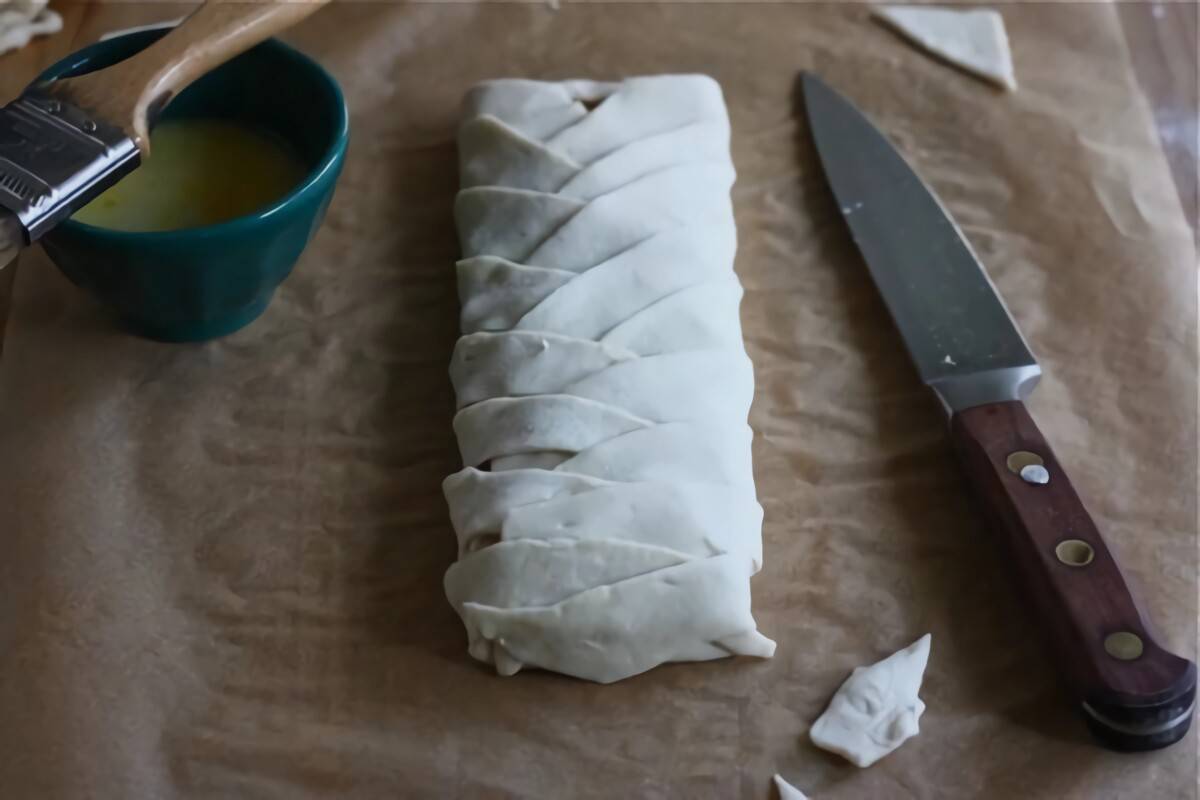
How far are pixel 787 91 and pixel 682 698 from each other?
0.81 meters

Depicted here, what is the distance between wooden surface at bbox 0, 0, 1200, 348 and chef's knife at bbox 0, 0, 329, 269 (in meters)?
0.47

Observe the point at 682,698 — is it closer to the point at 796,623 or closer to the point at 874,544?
the point at 796,623

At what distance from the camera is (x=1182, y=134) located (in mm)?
1463

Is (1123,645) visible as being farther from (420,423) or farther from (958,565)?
(420,423)

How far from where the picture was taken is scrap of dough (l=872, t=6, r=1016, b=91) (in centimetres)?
144

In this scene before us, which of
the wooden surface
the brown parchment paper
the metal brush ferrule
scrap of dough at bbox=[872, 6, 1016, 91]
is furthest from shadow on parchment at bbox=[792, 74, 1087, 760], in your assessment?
the metal brush ferrule

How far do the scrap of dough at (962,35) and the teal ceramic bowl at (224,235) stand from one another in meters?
0.78

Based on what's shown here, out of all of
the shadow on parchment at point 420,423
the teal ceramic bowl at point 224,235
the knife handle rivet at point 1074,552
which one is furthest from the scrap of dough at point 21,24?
the knife handle rivet at point 1074,552

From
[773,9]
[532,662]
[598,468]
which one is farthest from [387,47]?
[532,662]

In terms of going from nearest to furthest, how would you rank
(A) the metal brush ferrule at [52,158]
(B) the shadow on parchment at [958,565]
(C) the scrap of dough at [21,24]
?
(A) the metal brush ferrule at [52,158] < (B) the shadow on parchment at [958,565] < (C) the scrap of dough at [21,24]

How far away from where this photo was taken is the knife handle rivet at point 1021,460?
1.04m

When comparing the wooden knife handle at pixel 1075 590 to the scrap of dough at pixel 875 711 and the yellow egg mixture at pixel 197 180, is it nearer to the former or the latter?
the scrap of dough at pixel 875 711

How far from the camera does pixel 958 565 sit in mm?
1066

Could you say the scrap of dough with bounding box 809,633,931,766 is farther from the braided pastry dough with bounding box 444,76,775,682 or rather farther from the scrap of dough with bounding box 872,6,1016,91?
the scrap of dough with bounding box 872,6,1016,91
